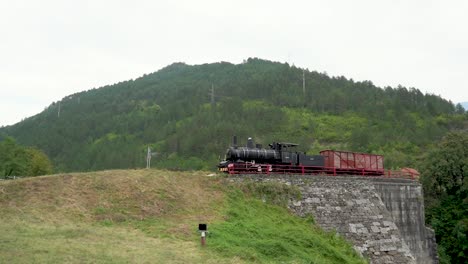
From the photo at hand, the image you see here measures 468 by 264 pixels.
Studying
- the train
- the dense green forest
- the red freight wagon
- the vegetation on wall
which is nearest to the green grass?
the train

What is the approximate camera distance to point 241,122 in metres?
98.9

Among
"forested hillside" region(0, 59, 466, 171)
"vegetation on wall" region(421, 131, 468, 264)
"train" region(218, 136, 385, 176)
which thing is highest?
"forested hillside" region(0, 59, 466, 171)

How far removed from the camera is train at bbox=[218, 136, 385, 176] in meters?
27.7

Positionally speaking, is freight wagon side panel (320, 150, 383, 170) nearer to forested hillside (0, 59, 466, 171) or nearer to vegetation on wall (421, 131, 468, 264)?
vegetation on wall (421, 131, 468, 264)

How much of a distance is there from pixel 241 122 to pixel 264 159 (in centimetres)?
6926

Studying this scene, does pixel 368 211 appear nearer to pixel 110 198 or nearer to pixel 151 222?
pixel 151 222

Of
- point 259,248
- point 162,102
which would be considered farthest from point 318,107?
point 259,248

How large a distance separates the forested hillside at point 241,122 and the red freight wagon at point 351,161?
46.7 meters

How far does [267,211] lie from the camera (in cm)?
2439

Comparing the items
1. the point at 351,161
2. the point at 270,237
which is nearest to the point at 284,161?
the point at 351,161

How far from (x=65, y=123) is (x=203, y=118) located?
182 feet

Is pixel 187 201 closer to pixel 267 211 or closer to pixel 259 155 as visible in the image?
pixel 267 211

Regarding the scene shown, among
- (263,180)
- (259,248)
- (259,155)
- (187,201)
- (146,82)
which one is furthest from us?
(146,82)

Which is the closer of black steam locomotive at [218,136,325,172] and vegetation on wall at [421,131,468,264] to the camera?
black steam locomotive at [218,136,325,172]
